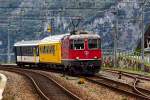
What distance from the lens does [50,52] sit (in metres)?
48.6

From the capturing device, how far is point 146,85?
1278 inches

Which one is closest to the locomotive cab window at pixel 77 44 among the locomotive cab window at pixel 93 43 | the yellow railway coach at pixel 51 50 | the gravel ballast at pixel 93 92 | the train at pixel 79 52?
the train at pixel 79 52

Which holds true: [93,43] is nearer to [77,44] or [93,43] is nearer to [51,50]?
[77,44]

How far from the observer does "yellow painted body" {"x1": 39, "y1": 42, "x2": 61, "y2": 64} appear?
45094mm

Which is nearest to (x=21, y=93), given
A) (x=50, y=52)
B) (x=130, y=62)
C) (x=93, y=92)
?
(x=93, y=92)

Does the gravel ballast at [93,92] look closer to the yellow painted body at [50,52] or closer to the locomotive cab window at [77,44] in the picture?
the locomotive cab window at [77,44]

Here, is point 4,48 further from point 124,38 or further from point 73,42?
point 73,42

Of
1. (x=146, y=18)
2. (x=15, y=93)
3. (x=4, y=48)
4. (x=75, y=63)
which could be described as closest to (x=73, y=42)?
(x=75, y=63)

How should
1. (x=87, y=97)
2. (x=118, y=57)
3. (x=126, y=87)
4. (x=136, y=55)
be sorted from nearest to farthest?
(x=87, y=97) < (x=126, y=87) < (x=136, y=55) < (x=118, y=57)

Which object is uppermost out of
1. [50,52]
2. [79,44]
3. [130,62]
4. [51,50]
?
[79,44]

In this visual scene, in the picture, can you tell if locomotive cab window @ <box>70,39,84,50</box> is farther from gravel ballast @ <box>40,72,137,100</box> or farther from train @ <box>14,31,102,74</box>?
gravel ballast @ <box>40,72,137,100</box>

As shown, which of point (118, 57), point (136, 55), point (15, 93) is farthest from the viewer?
point (118, 57)

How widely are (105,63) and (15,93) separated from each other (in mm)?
36417

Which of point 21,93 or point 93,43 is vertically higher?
point 93,43
